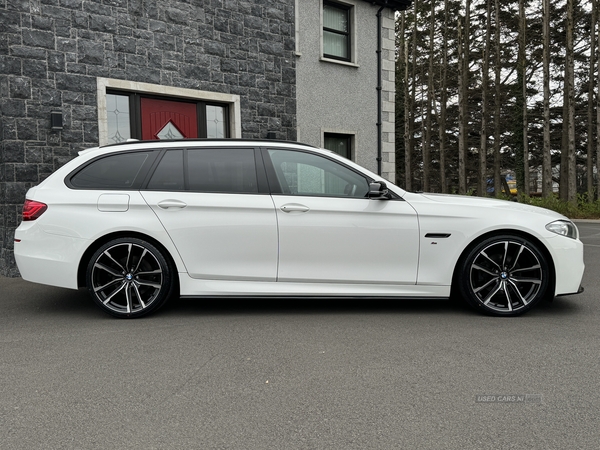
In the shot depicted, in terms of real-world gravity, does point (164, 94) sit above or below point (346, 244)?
above

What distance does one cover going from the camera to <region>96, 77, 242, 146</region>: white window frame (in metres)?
9.02

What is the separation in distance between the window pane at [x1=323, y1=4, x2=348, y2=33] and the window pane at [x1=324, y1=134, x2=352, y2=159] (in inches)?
104

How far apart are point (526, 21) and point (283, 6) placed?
20.6 m

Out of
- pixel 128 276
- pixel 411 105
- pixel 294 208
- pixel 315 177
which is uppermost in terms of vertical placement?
pixel 411 105

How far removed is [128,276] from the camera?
5.12m

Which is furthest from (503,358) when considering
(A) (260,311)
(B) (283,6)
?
(B) (283,6)

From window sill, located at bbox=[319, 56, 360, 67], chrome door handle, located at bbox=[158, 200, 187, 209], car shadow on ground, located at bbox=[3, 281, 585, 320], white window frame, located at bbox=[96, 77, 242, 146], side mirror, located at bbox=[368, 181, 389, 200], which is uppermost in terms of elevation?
window sill, located at bbox=[319, 56, 360, 67]

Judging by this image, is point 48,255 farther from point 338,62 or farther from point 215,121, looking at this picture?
point 338,62

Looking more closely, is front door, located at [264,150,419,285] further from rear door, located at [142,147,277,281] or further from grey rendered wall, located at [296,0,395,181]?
grey rendered wall, located at [296,0,395,181]

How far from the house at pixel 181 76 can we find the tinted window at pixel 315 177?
482cm

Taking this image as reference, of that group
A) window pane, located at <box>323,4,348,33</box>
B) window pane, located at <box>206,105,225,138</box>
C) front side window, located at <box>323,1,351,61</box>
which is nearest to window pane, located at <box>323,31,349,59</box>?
front side window, located at <box>323,1,351,61</box>

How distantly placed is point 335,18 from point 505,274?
10.1 m

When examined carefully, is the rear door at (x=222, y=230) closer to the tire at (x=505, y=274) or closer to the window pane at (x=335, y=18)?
the tire at (x=505, y=274)

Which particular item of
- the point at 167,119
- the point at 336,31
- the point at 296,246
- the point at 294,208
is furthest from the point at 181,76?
the point at 296,246
